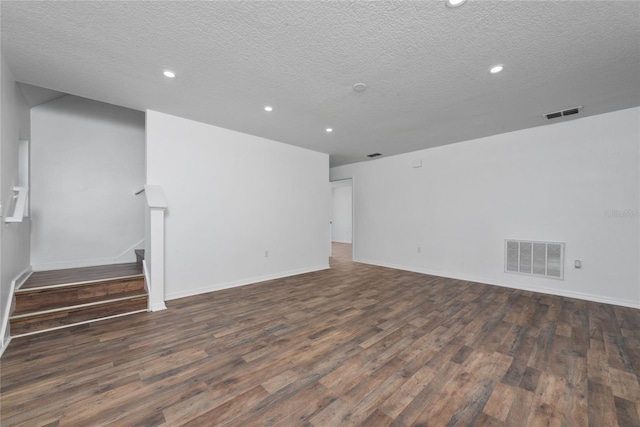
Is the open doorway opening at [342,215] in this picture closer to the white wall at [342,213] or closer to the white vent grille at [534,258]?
the white wall at [342,213]

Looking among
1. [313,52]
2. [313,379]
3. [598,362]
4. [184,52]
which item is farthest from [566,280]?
[184,52]

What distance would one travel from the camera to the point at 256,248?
4.49 m

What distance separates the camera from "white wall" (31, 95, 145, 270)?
147 inches

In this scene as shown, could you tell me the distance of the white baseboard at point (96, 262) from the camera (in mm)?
3688

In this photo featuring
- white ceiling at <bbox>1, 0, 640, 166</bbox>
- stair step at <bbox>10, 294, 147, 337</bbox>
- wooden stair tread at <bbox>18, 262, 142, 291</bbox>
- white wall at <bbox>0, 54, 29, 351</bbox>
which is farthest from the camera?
wooden stair tread at <bbox>18, 262, 142, 291</bbox>

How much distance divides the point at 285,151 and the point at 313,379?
13.3ft

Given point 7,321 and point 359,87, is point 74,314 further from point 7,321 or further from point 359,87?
point 359,87

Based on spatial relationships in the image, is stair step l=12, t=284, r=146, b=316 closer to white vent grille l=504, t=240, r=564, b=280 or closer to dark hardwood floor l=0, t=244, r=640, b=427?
dark hardwood floor l=0, t=244, r=640, b=427

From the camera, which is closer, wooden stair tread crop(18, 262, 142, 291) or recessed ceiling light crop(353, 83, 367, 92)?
recessed ceiling light crop(353, 83, 367, 92)

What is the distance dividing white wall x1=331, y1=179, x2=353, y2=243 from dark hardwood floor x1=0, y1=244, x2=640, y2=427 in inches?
284

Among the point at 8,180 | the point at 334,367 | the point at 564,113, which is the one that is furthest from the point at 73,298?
the point at 564,113

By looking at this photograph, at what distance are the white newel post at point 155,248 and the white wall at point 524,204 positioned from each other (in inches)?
177

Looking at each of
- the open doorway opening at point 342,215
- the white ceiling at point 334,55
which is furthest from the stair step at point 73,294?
the open doorway opening at point 342,215

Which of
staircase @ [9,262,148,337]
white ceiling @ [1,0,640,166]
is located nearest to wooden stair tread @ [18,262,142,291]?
staircase @ [9,262,148,337]
